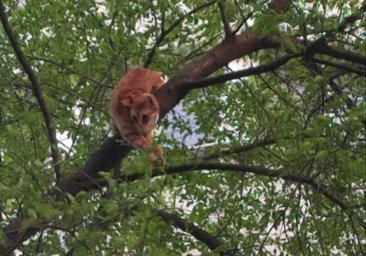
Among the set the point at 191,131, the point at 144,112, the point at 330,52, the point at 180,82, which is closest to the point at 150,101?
the point at 144,112

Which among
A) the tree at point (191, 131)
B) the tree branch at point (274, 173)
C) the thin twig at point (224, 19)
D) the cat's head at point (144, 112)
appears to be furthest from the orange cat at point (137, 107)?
the thin twig at point (224, 19)

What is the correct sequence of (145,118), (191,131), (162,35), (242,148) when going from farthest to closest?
(191,131), (162,35), (242,148), (145,118)

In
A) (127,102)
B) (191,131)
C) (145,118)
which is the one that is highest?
(191,131)

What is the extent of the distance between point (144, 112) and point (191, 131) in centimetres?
112

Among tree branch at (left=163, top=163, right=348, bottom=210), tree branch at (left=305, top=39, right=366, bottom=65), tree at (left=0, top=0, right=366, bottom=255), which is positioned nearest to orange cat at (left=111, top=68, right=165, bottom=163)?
tree at (left=0, top=0, right=366, bottom=255)

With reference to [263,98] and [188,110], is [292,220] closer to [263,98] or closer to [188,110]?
[263,98]

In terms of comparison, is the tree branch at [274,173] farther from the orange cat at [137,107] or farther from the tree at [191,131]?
the orange cat at [137,107]

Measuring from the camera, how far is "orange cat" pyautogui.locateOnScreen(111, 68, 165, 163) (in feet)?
12.1

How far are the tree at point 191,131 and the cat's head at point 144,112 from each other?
0.09 m

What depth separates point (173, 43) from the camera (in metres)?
4.60

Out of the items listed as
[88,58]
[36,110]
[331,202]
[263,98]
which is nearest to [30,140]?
[36,110]

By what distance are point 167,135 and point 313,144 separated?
5.95 ft

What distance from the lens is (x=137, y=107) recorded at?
3721mm

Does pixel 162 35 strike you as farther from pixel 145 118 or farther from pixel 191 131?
pixel 191 131
